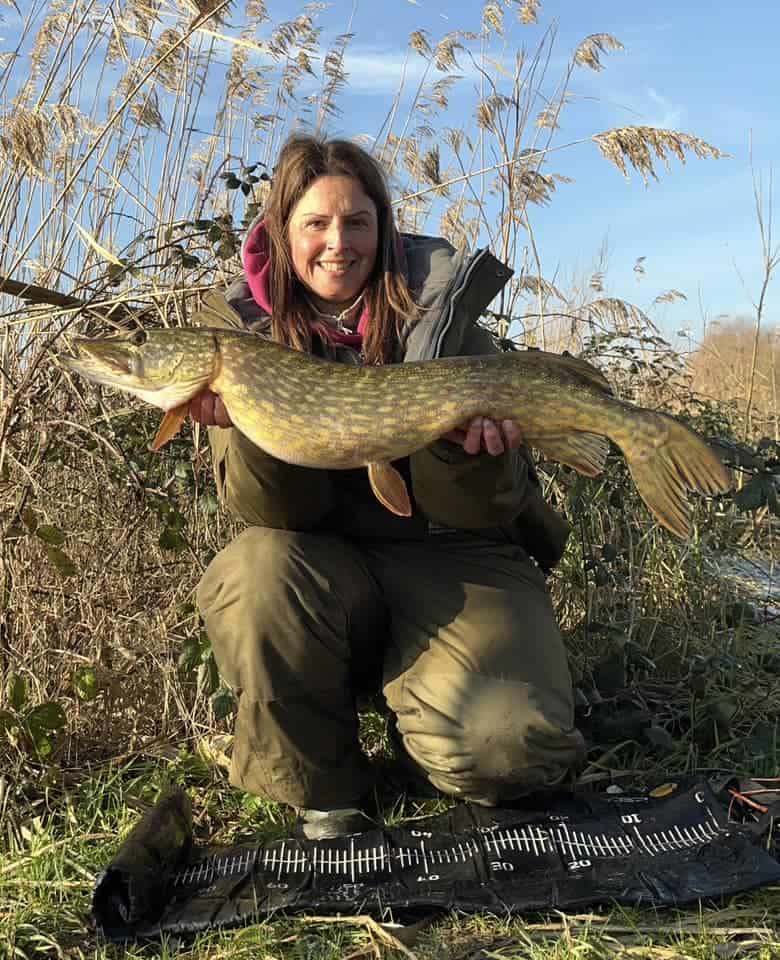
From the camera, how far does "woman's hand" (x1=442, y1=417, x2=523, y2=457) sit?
185cm

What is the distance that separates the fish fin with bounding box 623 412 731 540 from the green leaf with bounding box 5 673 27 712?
153 centimetres

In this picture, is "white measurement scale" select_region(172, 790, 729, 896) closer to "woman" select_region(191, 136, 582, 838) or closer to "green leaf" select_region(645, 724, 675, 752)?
"woman" select_region(191, 136, 582, 838)

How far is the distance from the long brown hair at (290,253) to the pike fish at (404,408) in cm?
25

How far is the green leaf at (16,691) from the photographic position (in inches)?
85.7

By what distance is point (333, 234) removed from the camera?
210cm

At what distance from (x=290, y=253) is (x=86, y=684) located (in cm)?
118

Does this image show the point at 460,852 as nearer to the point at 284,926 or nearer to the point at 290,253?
the point at 284,926

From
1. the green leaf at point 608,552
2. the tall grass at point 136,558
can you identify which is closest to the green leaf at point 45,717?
the tall grass at point 136,558

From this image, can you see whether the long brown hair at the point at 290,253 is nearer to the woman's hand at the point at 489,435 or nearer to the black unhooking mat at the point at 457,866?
the woman's hand at the point at 489,435

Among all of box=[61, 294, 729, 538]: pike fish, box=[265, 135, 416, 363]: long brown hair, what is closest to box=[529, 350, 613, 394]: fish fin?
box=[61, 294, 729, 538]: pike fish

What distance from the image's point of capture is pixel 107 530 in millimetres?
2549

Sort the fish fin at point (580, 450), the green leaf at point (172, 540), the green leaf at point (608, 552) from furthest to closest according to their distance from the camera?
the green leaf at point (608, 552) < the green leaf at point (172, 540) < the fish fin at point (580, 450)

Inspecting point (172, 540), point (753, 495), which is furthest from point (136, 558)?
point (753, 495)

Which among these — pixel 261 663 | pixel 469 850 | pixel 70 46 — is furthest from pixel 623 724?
pixel 70 46
